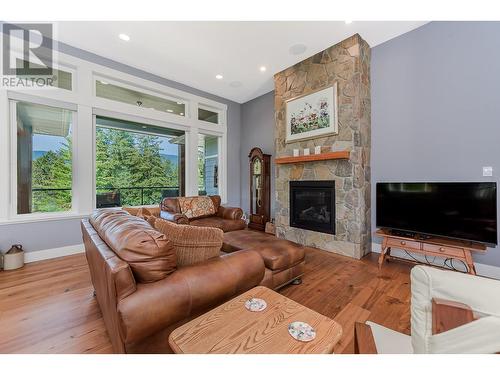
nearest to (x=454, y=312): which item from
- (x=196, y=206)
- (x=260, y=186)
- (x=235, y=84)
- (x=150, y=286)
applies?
(x=150, y=286)

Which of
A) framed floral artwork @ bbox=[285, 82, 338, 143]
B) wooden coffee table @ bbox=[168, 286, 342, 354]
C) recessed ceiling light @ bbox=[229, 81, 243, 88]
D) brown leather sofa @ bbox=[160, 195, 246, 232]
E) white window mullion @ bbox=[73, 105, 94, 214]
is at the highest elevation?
recessed ceiling light @ bbox=[229, 81, 243, 88]

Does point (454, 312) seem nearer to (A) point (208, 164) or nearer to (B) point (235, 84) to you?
(B) point (235, 84)

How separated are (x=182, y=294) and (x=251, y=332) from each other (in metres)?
0.41

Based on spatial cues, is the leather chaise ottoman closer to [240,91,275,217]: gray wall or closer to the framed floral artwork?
the framed floral artwork

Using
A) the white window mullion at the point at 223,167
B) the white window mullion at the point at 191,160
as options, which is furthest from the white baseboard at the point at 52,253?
the white window mullion at the point at 223,167

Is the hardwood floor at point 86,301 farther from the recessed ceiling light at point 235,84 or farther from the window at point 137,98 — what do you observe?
the recessed ceiling light at point 235,84

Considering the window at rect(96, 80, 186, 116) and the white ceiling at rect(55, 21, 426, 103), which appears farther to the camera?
the window at rect(96, 80, 186, 116)

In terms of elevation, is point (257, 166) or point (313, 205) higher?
point (257, 166)

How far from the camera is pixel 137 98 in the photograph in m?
3.99

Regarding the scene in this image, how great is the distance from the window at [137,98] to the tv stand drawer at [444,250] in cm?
475

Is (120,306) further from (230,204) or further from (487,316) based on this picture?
(230,204)

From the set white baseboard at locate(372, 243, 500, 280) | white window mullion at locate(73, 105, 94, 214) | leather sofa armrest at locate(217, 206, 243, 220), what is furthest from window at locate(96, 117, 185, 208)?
white baseboard at locate(372, 243, 500, 280)

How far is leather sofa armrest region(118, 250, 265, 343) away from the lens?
959 millimetres

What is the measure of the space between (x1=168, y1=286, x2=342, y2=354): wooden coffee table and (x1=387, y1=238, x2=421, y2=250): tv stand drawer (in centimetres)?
223
